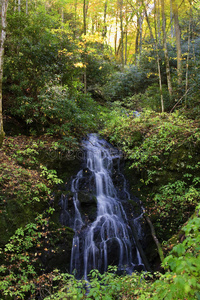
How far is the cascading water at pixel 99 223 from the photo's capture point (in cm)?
613

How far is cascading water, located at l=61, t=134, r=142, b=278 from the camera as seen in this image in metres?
6.13

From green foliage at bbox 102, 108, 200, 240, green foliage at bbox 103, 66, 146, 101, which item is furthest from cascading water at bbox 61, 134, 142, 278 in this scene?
green foliage at bbox 103, 66, 146, 101

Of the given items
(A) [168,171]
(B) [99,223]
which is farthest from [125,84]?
(B) [99,223]

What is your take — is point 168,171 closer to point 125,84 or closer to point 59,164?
point 59,164

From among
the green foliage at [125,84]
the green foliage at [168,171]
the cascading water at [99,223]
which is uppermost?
the green foliage at [125,84]

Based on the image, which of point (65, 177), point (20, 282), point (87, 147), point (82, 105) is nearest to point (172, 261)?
point (20, 282)

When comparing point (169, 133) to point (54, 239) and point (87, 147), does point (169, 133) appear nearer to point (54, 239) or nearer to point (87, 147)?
point (87, 147)

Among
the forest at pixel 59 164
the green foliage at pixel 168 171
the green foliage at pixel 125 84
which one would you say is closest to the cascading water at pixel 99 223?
the forest at pixel 59 164

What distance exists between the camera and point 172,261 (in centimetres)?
220

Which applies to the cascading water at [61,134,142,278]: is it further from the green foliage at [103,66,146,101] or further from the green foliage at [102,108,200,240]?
the green foliage at [103,66,146,101]

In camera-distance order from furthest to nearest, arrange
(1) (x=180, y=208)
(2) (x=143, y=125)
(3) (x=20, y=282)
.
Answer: (2) (x=143, y=125), (1) (x=180, y=208), (3) (x=20, y=282)

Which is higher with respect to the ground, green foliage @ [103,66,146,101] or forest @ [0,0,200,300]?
green foliage @ [103,66,146,101]

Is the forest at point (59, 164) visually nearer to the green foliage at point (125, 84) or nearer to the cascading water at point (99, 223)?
the cascading water at point (99, 223)

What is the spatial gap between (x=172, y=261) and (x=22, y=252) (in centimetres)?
430
